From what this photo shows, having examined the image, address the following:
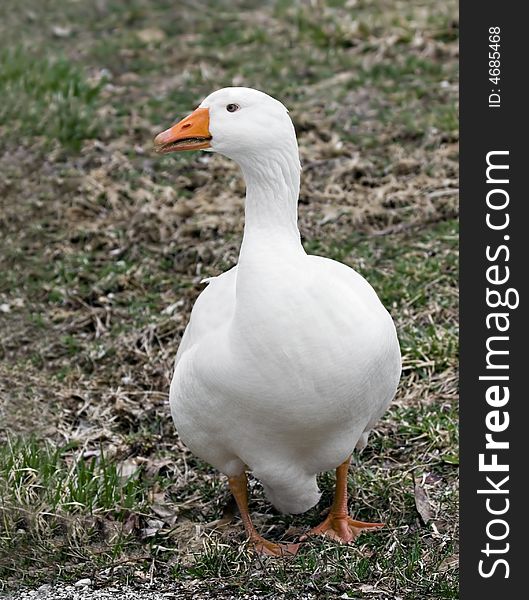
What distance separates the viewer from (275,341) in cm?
384

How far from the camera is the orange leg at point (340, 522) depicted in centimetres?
466

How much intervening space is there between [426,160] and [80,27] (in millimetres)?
4578

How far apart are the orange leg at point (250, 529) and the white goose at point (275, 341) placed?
10.4 inches

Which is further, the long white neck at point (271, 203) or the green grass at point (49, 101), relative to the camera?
the green grass at point (49, 101)

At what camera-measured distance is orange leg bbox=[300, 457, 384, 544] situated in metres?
4.66

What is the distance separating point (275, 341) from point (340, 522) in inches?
47.8

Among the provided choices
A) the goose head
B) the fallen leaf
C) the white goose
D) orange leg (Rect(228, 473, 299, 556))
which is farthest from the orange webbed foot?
the fallen leaf

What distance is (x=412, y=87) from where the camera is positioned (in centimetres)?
896

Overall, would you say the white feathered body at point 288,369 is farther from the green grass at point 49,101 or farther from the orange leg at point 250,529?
the green grass at point 49,101

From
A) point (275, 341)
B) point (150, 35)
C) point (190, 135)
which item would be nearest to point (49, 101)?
point (150, 35)

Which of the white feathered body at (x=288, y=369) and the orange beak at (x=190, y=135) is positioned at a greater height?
the orange beak at (x=190, y=135)

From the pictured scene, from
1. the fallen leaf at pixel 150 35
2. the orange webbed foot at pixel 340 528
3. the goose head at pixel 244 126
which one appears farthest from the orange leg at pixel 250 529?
the fallen leaf at pixel 150 35

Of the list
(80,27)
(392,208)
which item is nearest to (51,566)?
(392,208)

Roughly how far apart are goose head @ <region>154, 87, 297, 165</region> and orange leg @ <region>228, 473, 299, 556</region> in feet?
4.67
